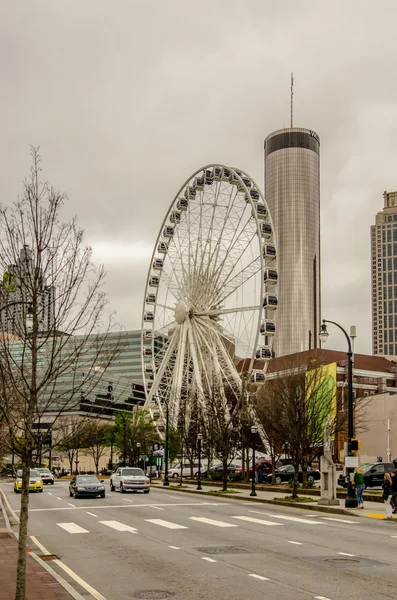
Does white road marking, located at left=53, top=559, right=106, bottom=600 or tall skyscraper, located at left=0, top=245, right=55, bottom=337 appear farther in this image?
tall skyscraper, located at left=0, top=245, right=55, bottom=337

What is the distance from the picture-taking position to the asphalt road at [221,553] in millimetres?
13289

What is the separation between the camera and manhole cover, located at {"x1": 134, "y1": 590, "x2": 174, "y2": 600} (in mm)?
12602

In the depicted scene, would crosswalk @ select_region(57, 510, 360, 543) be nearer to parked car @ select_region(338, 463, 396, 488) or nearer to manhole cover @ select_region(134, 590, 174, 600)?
manhole cover @ select_region(134, 590, 174, 600)

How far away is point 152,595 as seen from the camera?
1279 cm

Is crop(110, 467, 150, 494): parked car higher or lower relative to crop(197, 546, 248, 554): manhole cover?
lower

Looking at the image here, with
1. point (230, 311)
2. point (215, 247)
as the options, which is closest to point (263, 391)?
point (230, 311)

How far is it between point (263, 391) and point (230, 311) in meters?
8.07

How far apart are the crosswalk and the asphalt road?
3 centimetres

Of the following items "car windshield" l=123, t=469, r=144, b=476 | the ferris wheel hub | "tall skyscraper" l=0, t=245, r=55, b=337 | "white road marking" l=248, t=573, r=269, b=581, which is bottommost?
"car windshield" l=123, t=469, r=144, b=476

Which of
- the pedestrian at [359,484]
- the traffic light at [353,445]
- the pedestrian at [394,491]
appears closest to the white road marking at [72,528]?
the pedestrian at [394,491]

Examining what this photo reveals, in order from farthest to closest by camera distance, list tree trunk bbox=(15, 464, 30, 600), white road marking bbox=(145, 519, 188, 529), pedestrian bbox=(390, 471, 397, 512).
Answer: pedestrian bbox=(390, 471, 397, 512)
white road marking bbox=(145, 519, 188, 529)
tree trunk bbox=(15, 464, 30, 600)

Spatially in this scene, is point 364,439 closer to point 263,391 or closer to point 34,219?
point 263,391

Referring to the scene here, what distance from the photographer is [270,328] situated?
52625 millimetres

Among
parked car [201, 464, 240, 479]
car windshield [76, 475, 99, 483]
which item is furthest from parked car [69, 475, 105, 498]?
parked car [201, 464, 240, 479]
